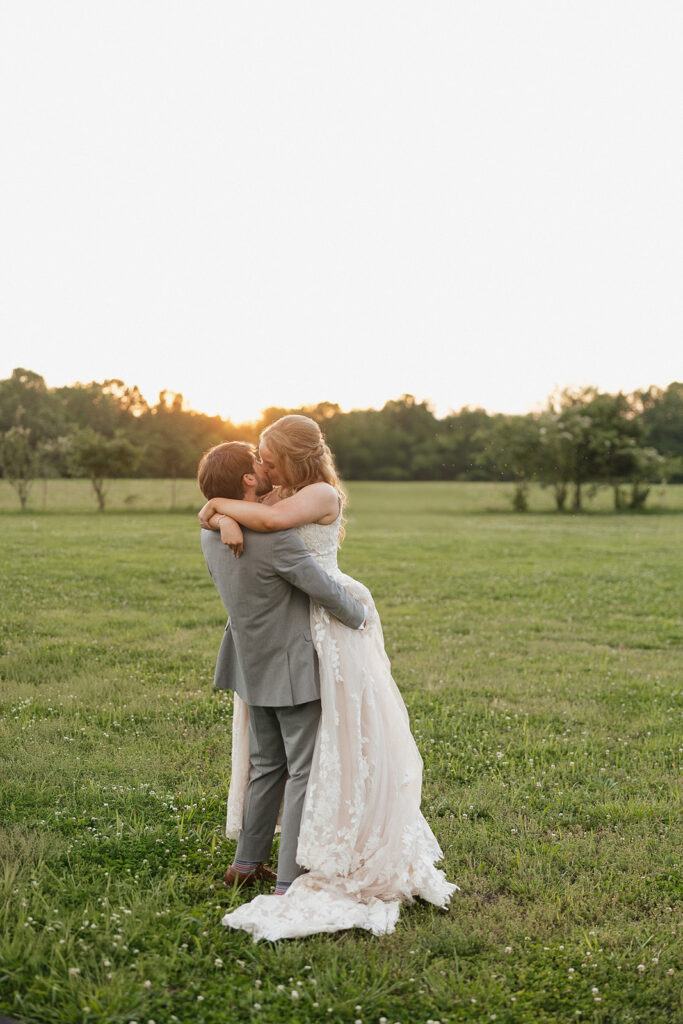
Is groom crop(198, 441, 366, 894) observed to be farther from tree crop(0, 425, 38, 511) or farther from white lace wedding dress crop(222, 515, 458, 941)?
tree crop(0, 425, 38, 511)

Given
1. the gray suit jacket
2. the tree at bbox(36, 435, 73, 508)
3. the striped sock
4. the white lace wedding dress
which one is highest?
the tree at bbox(36, 435, 73, 508)

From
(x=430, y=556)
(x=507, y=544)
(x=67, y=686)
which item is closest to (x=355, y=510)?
Answer: (x=507, y=544)

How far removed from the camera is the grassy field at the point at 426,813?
3.55 meters

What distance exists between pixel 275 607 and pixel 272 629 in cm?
12

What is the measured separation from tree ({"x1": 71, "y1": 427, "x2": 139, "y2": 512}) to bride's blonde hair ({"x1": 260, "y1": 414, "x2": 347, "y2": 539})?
31.7 m

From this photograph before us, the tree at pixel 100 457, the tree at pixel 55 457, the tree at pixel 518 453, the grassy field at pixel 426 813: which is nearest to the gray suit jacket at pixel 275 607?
the grassy field at pixel 426 813

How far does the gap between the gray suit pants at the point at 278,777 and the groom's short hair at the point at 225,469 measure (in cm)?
115

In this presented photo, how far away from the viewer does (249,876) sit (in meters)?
4.41

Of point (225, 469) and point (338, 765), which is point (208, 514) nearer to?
point (225, 469)

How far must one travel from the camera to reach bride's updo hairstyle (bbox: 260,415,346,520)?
13.4 ft

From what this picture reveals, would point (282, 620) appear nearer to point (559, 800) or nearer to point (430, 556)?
point (559, 800)

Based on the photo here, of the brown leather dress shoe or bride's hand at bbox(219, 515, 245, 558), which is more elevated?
bride's hand at bbox(219, 515, 245, 558)

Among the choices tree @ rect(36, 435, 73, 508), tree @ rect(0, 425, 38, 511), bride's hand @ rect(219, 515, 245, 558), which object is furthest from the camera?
tree @ rect(36, 435, 73, 508)

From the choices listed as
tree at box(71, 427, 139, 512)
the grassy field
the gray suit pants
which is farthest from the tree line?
the gray suit pants
